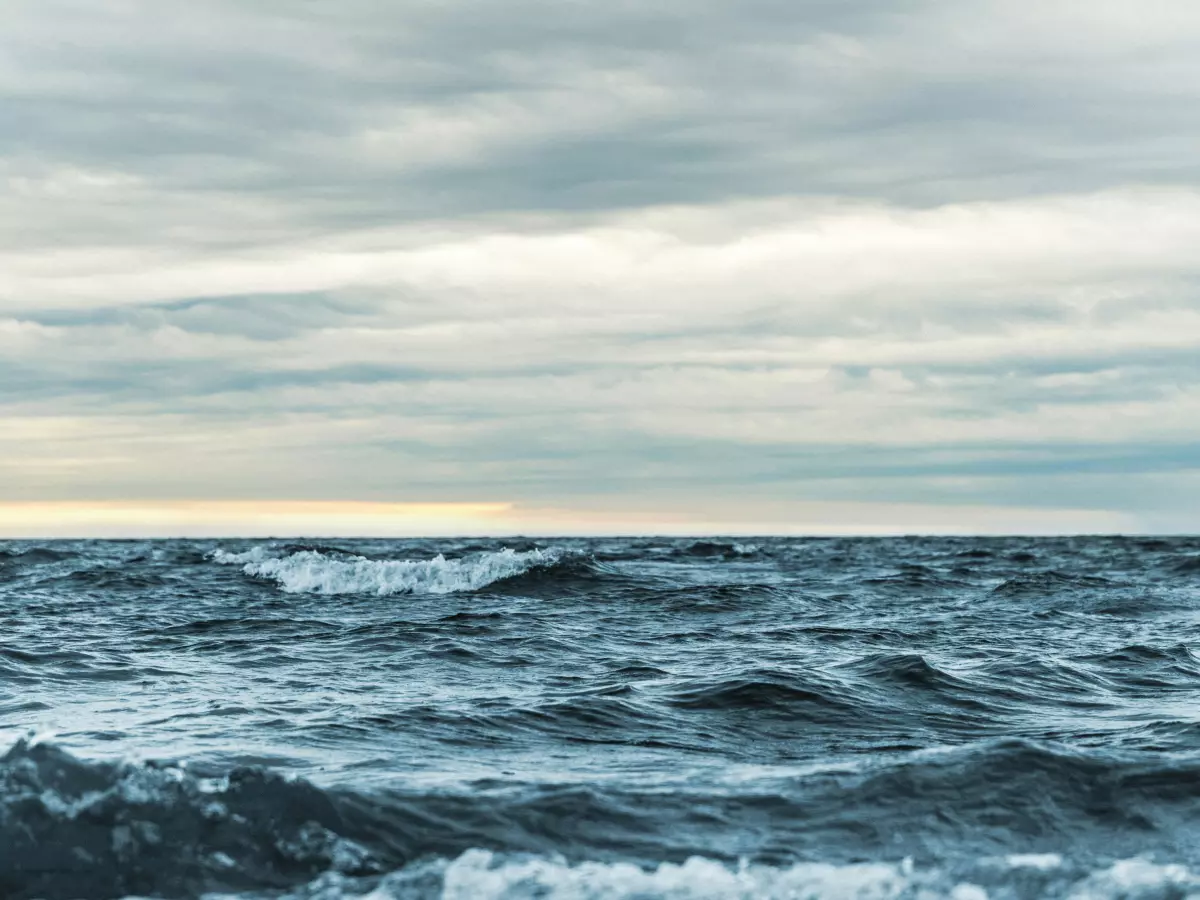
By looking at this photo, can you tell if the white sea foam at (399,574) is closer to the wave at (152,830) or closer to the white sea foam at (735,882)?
the wave at (152,830)

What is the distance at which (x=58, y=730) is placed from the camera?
434 inches

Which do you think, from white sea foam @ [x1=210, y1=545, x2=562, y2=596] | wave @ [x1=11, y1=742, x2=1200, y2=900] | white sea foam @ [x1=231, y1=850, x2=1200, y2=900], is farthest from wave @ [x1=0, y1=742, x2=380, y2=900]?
white sea foam @ [x1=210, y1=545, x2=562, y2=596]

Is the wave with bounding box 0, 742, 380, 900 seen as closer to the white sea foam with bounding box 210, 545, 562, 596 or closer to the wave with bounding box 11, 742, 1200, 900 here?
the wave with bounding box 11, 742, 1200, 900

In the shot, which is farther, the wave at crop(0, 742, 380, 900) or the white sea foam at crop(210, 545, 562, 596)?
the white sea foam at crop(210, 545, 562, 596)

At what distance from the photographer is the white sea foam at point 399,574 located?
31344mm

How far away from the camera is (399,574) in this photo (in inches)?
1259

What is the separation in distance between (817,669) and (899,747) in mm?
4274

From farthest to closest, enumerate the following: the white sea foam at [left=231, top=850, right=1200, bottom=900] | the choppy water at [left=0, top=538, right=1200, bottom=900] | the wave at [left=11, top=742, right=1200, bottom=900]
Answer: the choppy water at [left=0, top=538, right=1200, bottom=900]
the wave at [left=11, top=742, right=1200, bottom=900]
the white sea foam at [left=231, top=850, right=1200, bottom=900]

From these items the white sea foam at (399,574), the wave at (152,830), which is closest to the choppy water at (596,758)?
the wave at (152,830)

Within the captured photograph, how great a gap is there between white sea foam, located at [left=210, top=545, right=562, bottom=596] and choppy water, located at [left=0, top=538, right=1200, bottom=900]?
8.85 metres

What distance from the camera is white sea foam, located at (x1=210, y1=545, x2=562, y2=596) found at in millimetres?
31344

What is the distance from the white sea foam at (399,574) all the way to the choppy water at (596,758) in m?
8.85

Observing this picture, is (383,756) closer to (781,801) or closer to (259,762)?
(259,762)

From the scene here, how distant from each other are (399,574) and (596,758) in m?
22.2
